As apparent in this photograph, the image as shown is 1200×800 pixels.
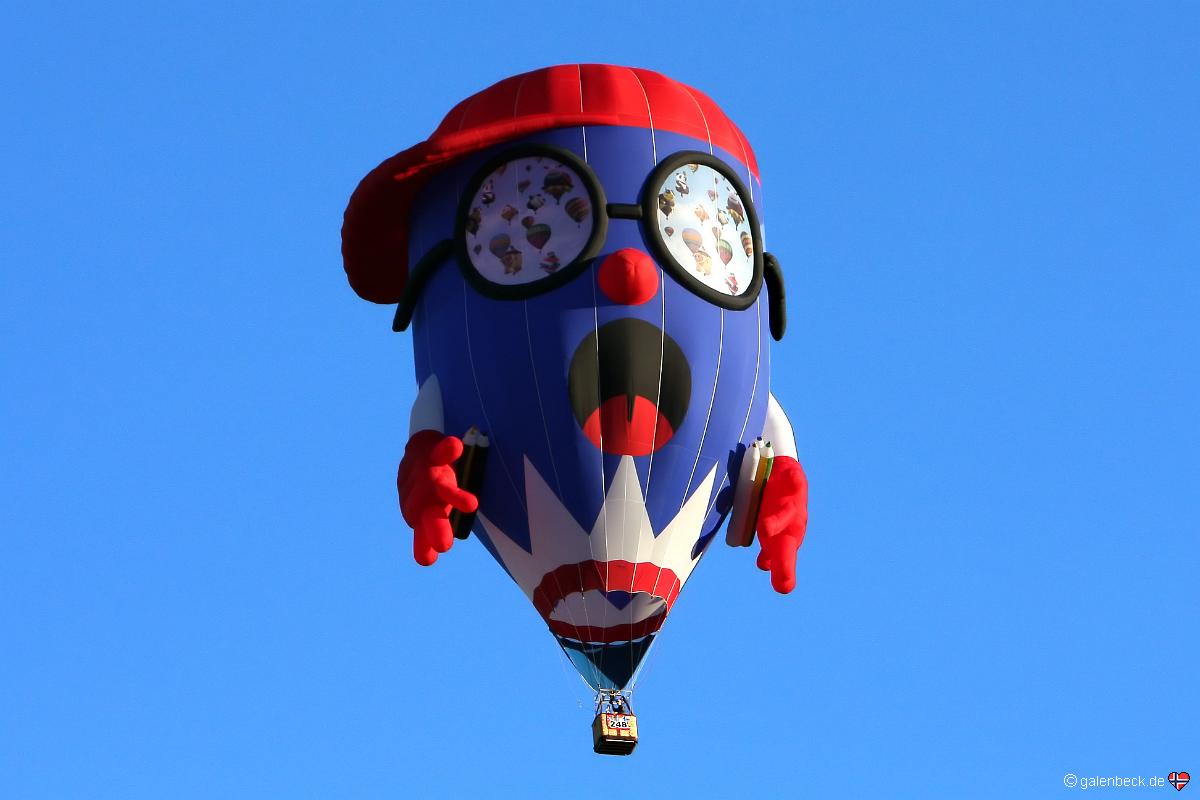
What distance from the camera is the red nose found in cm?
2206

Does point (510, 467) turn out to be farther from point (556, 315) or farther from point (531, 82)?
point (531, 82)

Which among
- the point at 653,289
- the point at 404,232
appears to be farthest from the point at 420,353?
the point at 653,289

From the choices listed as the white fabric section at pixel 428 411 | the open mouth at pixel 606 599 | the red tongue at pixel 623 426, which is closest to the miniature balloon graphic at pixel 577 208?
the red tongue at pixel 623 426

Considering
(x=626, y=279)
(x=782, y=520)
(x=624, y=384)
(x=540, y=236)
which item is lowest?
(x=782, y=520)

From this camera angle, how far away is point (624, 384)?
22.1m

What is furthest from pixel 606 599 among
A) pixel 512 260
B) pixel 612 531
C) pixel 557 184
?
pixel 557 184

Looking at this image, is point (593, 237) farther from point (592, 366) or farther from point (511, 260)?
point (592, 366)

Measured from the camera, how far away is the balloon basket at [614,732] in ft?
76.6

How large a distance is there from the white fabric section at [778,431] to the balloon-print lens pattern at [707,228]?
4.50 ft

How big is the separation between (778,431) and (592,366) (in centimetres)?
247

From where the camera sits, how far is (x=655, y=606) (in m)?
23.0

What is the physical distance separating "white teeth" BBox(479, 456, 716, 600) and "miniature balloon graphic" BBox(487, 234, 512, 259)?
1.97m

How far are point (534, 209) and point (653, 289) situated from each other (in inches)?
55.0

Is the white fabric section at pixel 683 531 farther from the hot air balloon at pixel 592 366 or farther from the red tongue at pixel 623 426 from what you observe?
the red tongue at pixel 623 426
